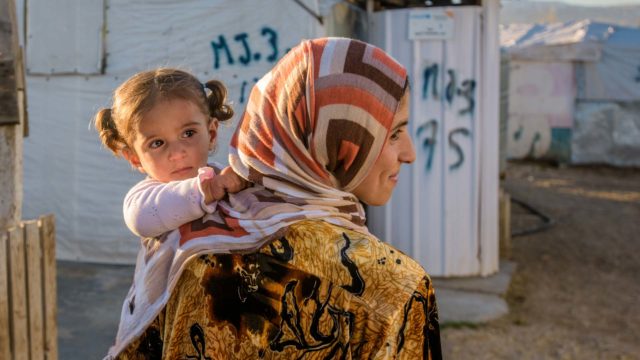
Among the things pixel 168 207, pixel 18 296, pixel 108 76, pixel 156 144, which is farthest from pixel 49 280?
pixel 108 76

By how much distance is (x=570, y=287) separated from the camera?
672 centimetres

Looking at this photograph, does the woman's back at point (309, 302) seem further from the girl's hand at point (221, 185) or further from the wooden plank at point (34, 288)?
the wooden plank at point (34, 288)

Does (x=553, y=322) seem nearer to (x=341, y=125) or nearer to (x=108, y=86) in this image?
(x=108, y=86)

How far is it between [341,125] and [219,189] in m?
0.26

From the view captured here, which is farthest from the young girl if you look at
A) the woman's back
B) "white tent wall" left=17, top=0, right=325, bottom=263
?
"white tent wall" left=17, top=0, right=325, bottom=263

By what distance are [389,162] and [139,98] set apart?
1.83 feet

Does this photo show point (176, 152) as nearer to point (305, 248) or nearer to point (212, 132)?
point (212, 132)

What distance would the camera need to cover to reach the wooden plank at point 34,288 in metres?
3.15

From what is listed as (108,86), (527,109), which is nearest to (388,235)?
(108,86)

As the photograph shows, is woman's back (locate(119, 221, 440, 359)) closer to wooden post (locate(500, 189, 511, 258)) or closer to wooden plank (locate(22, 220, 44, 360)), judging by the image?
wooden plank (locate(22, 220, 44, 360))

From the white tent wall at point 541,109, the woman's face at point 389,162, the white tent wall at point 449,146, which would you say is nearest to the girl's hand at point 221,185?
the woman's face at point 389,162

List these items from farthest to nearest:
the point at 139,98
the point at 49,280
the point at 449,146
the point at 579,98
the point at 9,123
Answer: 1. the point at 579,98
2. the point at 449,146
3. the point at 49,280
4. the point at 9,123
5. the point at 139,98

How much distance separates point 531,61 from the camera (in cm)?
1602

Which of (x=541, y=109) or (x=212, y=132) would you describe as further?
(x=541, y=109)
